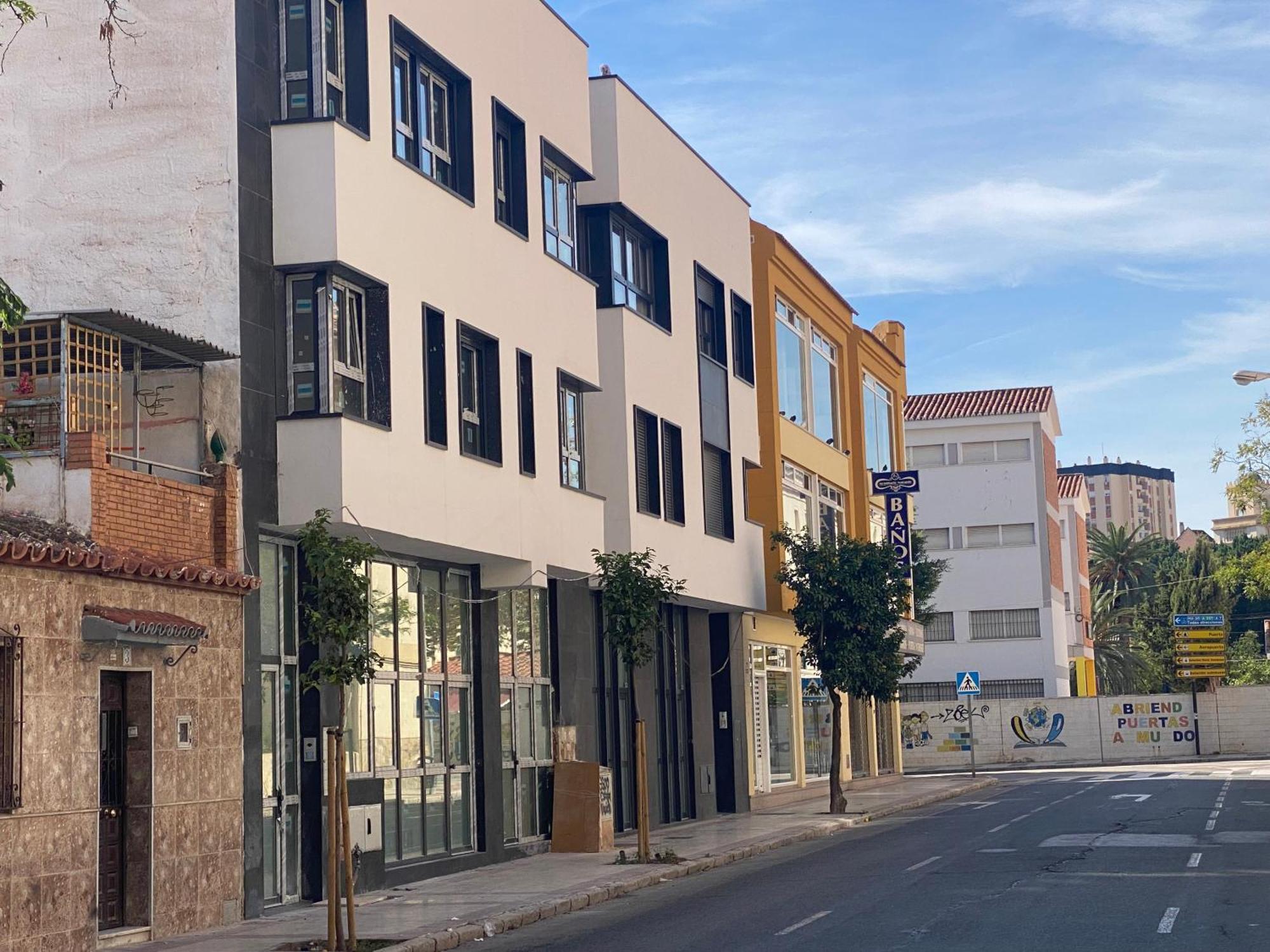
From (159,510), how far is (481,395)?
682 centimetres

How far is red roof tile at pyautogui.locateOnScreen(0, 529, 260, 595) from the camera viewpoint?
13609 millimetres

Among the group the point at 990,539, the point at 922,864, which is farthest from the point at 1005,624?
the point at 922,864

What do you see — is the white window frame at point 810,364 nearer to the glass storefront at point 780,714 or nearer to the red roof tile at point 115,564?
the glass storefront at point 780,714

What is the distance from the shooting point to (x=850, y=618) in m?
33.3

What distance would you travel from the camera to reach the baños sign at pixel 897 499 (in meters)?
44.2

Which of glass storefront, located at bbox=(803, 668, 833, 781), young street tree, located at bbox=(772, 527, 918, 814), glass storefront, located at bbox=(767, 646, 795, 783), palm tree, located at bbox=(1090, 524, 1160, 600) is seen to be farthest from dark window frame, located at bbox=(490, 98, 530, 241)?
palm tree, located at bbox=(1090, 524, 1160, 600)

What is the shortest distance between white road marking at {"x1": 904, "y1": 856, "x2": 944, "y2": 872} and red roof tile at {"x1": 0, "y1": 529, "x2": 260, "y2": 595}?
8653 mm

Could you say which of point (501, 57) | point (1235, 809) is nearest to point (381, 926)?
point (501, 57)

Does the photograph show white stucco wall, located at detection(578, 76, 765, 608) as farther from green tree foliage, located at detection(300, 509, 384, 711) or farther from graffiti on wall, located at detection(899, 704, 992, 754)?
graffiti on wall, located at detection(899, 704, 992, 754)

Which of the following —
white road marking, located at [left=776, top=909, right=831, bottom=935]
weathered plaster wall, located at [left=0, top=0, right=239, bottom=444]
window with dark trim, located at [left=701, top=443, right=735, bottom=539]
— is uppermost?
weathered plaster wall, located at [left=0, top=0, right=239, bottom=444]

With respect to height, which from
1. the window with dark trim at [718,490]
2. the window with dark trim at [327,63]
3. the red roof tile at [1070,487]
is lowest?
the window with dark trim at [718,490]

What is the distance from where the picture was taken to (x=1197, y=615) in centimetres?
6253

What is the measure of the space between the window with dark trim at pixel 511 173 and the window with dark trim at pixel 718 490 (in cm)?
878

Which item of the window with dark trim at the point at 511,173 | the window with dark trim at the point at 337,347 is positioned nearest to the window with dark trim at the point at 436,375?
the window with dark trim at the point at 337,347
